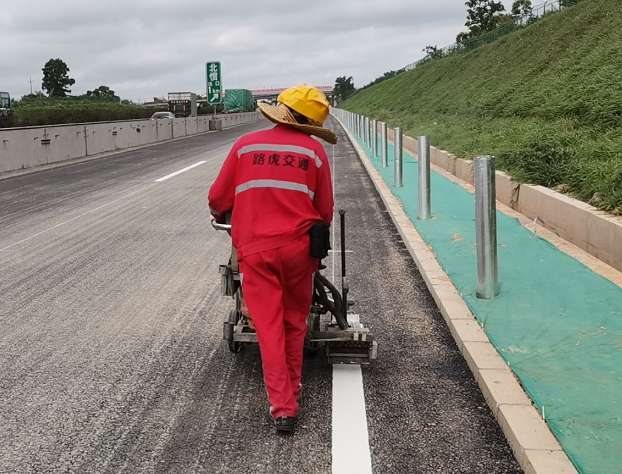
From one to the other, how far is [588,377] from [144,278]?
4.60 m

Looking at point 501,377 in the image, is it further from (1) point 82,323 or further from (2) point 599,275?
(1) point 82,323

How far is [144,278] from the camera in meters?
7.65

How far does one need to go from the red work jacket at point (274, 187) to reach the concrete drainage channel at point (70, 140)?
1893 cm

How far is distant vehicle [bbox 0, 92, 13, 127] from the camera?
122 ft

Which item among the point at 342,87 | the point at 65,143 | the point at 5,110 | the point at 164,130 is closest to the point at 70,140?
the point at 65,143

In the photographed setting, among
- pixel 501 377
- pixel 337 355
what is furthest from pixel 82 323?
pixel 501 377

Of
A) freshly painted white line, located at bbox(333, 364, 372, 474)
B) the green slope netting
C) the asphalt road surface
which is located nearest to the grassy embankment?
the green slope netting

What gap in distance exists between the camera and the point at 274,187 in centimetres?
402

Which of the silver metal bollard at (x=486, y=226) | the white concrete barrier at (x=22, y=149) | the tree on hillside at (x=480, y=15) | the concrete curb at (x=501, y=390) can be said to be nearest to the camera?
the concrete curb at (x=501, y=390)

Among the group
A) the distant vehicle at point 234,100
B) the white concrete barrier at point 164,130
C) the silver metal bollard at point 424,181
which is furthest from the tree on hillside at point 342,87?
the silver metal bollard at point 424,181

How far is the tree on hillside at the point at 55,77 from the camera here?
93.3 meters

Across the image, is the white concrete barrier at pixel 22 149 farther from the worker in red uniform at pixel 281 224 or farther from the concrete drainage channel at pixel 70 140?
the worker in red uniform at pixel 281 224

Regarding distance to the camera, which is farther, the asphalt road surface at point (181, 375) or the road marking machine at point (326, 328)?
the road marking machine at point (326, 328)

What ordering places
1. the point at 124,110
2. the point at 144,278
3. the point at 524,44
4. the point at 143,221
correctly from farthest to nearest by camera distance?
the point at 124,110
the point at 524,44
the point at 143,221
the point at 144,278
